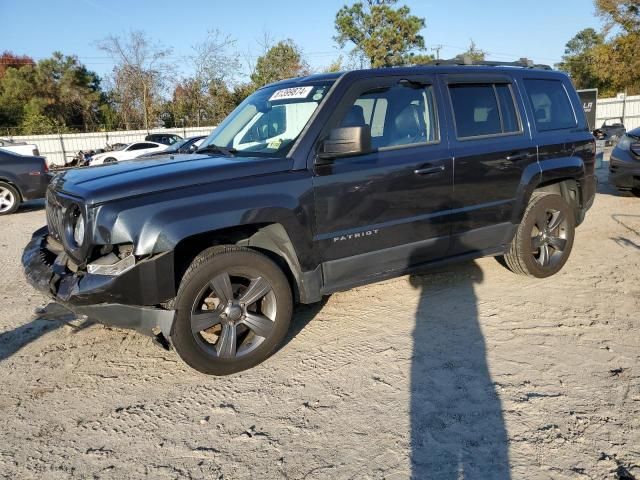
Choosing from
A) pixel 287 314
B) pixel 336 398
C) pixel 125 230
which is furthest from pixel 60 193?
pixel 336 398

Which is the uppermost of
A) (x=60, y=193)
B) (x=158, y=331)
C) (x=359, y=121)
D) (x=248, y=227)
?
(x=359, y=121)

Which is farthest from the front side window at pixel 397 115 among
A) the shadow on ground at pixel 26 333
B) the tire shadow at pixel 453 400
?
the shadow on ground at pixel 26 333

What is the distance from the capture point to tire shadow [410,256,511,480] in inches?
99.9

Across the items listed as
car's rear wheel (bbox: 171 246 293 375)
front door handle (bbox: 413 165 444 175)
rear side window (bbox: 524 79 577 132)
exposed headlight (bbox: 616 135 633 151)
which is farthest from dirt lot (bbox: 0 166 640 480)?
exposed headlight (bbox: 616 135 633 151)

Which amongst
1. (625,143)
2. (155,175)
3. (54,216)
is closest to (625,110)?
(625,143)

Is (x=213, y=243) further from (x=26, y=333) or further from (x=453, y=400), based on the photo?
(x=26, y=333)

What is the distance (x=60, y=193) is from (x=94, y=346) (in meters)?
1.24

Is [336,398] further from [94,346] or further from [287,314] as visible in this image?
[94,346]

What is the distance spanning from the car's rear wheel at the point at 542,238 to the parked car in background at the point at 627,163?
4322mm

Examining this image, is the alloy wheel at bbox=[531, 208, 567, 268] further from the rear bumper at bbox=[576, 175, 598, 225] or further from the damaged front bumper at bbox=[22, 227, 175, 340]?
the damaged front bumper at bbox=[22, 227, 175, 340]

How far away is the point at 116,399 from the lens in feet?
10.8

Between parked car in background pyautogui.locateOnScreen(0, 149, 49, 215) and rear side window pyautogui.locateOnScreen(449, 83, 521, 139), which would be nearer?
rear side window pyautogui.locateOnScreen(449, 83, 521, 139)

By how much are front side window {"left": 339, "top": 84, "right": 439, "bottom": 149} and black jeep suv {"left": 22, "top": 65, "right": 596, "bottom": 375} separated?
1 cm

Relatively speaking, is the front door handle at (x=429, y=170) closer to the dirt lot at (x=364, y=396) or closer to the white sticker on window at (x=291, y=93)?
the white sticker on window at (x=291, y=93)
